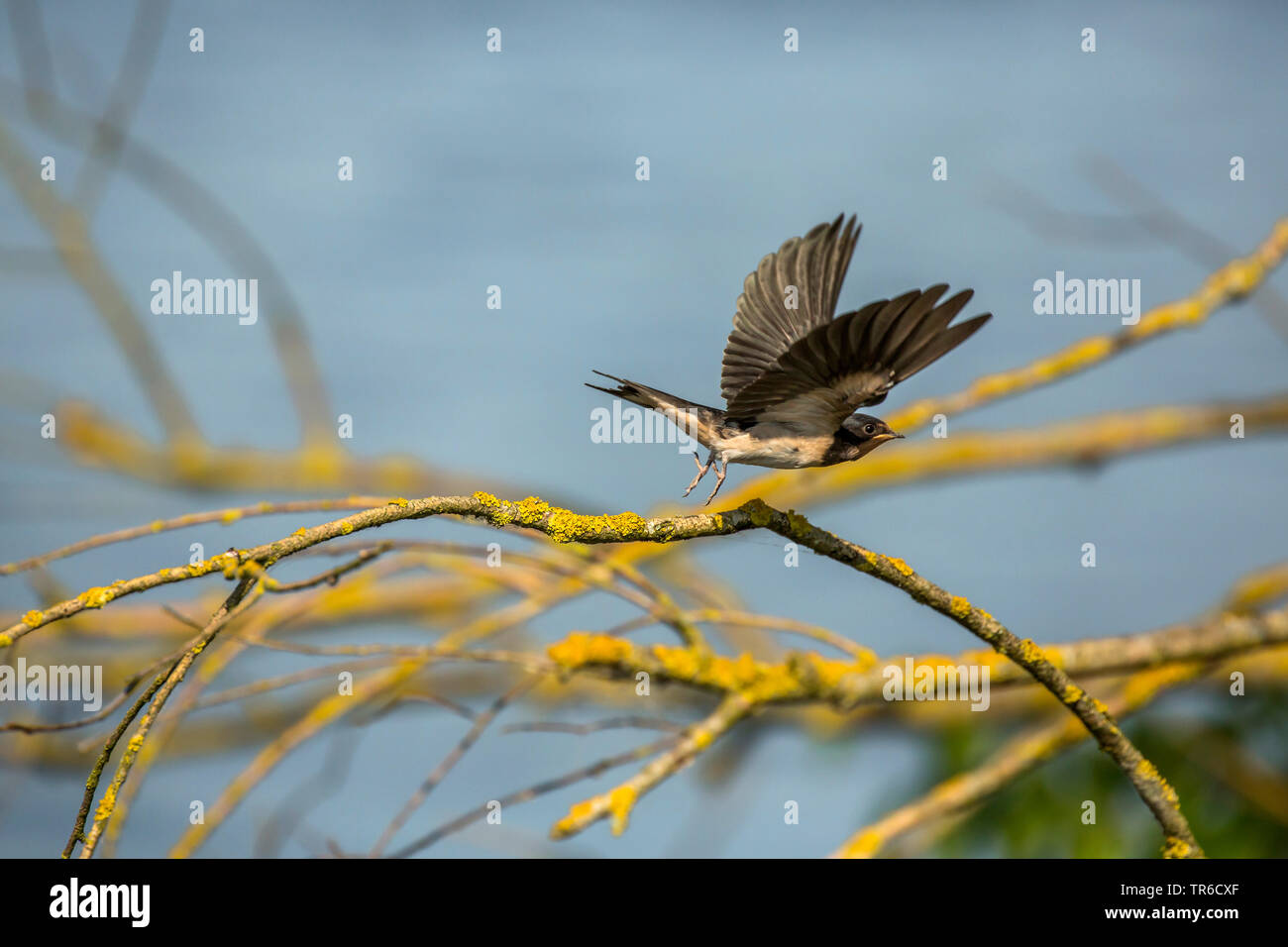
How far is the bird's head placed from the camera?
1.89 m

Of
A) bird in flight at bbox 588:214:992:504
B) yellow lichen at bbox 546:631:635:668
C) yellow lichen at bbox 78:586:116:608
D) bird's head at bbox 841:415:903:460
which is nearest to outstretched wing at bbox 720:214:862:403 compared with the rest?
bird in flight at bbox 588:214:992:504

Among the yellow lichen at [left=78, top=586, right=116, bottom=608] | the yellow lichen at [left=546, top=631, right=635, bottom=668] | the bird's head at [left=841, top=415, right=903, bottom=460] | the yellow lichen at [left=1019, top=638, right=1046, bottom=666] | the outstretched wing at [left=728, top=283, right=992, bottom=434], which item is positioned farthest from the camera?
the yellow lichen at [left=546, top=631, right=635, bottom=668]

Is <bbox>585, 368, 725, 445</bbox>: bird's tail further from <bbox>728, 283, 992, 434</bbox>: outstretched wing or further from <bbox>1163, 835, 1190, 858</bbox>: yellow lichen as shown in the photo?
<bbox>1163, 835, 1190, 858</bbox>: yellow lichen

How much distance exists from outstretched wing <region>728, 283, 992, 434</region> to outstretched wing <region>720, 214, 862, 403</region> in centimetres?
5

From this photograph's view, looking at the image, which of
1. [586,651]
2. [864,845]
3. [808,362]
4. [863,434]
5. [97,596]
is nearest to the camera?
[97,596]

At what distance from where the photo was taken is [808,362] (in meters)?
1.53

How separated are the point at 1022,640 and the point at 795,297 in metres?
0.62

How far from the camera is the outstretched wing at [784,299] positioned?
1.63m

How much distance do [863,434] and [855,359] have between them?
368 millimetres

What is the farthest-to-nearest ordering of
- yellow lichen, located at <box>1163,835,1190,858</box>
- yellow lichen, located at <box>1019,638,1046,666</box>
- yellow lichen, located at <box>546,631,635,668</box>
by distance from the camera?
yellow lichen, located at <box>546,631,635,668</box>
yellow lichen, located at <box>1163,835,1190,858</box>
yellow lichen, located at <box>1019,638,1046,666</box>

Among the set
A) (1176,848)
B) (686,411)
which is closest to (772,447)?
(686,411)

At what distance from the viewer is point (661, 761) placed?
1.91m

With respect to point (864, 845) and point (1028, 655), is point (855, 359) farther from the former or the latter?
point (864, 845)

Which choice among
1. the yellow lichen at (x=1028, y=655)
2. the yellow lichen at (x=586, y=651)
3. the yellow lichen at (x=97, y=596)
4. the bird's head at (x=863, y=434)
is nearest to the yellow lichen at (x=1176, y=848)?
the yellow lichen at (x=1028, y=655)
